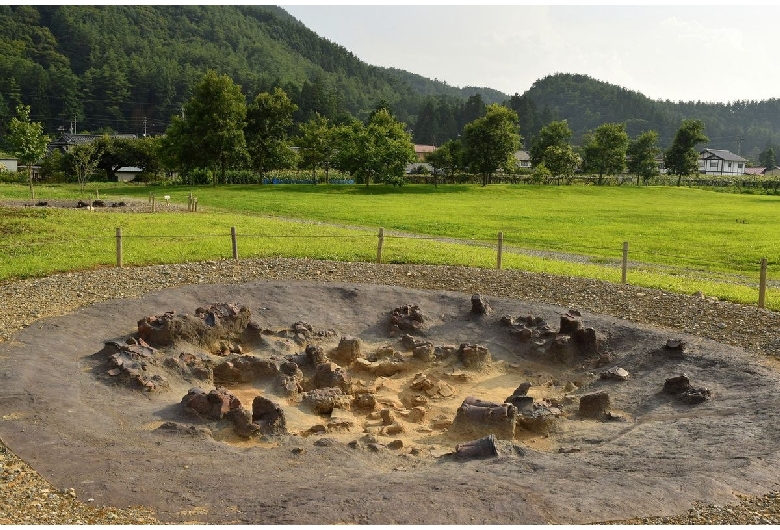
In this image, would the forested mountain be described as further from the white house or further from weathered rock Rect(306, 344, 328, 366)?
weathered rock Rect(306, 344, 328, 366)

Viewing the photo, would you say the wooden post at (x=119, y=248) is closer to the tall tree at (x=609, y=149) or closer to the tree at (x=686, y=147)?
the tall tree at (x=609, y=149)

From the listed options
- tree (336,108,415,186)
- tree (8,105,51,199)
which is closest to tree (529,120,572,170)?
tree (336,108,415,186)

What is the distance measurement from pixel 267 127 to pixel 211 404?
209 ft

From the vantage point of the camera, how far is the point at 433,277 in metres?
19.8

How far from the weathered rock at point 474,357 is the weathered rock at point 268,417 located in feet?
16.6

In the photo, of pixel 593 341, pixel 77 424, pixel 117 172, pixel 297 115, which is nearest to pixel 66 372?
pixel 77 424

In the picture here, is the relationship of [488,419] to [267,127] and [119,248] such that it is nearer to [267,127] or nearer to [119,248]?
[119,248]

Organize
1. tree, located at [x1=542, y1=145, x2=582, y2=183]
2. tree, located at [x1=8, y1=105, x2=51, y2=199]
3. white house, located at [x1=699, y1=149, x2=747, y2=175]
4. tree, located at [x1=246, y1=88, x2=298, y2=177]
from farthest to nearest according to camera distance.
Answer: white house, located at [x1=699, y1=149, x2=747, y2=175] → tree, located at [x1=542, y1=145, x2=582, y2=183] → tree, located at [x1=246, y1=88, x2=298, y2=177] → tree, located at [x1=8, y1=105, x2=51, y2=199]

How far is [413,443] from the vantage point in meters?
10.7

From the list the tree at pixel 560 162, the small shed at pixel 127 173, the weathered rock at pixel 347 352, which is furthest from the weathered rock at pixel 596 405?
the tree at pixel 560 162

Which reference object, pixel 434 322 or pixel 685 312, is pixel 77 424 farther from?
pixel 685 312

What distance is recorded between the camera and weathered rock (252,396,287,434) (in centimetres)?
1029

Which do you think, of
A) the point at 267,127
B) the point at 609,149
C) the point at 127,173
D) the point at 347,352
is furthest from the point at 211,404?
the point at 609,149

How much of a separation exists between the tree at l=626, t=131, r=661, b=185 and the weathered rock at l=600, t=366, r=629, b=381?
82993 mm
